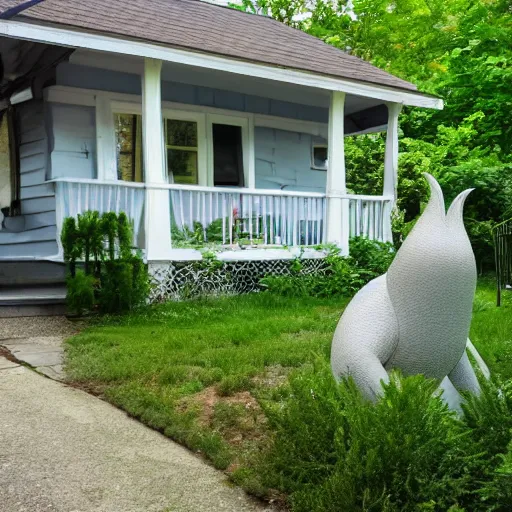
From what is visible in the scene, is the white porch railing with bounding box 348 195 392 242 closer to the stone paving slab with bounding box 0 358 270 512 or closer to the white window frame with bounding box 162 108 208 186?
the white window frame with bounding box 162 108 208 186

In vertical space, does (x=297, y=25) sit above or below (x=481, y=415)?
above

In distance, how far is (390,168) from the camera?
11.4 m

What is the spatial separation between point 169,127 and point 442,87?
9468 millimetres

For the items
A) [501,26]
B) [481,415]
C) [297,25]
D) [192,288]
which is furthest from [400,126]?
[481,415]

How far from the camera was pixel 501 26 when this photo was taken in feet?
55.9

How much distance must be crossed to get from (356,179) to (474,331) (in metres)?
8.76

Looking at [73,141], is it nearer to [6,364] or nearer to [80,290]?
[80,290]

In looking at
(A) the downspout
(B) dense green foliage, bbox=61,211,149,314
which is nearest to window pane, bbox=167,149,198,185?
(B) dense green foliage, bbox=61,211,149,314

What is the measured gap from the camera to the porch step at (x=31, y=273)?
29.7ft

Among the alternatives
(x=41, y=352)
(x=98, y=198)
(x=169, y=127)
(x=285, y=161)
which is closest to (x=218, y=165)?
(x=169, y=127)

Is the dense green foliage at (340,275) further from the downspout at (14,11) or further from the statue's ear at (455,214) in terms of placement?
the statue's ear at (455,214)

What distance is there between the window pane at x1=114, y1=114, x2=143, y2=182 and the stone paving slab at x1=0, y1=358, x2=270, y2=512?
21.0 feet

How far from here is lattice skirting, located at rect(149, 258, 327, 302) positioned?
8867mm

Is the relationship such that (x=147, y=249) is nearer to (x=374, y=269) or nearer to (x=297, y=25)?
(x=374, y=269)
